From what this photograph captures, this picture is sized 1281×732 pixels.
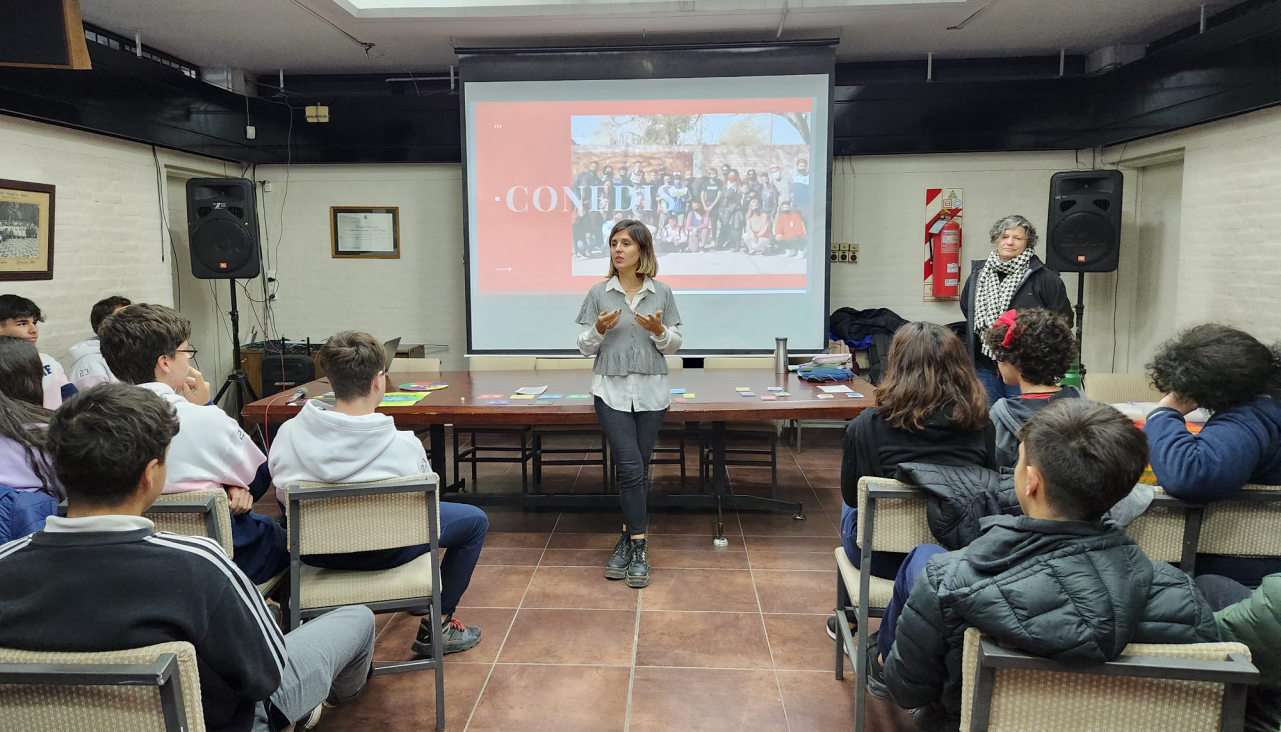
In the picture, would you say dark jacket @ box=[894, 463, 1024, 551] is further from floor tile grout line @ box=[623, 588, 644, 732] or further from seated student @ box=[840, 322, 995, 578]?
floor tile grout line @ box=[623, 588, 644, 732]

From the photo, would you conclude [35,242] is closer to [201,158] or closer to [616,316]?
[201,158]

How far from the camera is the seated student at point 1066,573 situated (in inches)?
48.8

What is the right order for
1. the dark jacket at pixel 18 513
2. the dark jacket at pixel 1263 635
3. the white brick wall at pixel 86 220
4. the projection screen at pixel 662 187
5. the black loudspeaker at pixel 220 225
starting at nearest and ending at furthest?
the dark jacket at pixel 1263 635 → the dark jacket at pixel 18 513 → the white brick wall at pixel 86 220 → the black loudspeaker at pixel 220 225 → the projection screen at pixel 662 187

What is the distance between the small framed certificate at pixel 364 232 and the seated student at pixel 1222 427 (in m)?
5.77

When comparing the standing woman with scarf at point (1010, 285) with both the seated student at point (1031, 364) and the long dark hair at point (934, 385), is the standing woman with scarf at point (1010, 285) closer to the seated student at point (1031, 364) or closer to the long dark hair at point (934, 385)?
the seated student at point (1031, 364)

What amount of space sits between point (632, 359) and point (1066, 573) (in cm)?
211

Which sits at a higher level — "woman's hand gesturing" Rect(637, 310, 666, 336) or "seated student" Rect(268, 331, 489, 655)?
"woman's hand gesturing" Rect(637, 310, 666, 336)

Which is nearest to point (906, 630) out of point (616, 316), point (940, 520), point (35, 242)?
point (940, 520)

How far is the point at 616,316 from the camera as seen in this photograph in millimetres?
3135

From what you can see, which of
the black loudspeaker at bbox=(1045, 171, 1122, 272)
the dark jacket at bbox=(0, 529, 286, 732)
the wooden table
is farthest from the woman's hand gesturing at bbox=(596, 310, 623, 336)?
the black loudspeaker at bbox=(1045, 171, 1122, 272)

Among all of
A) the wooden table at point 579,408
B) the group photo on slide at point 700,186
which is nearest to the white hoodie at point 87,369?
the wooden table at point 579,408

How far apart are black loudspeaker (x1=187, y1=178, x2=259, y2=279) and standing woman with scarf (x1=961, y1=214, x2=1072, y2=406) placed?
4.63m

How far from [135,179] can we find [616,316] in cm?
401

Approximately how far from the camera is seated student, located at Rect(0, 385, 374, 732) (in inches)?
47.4
